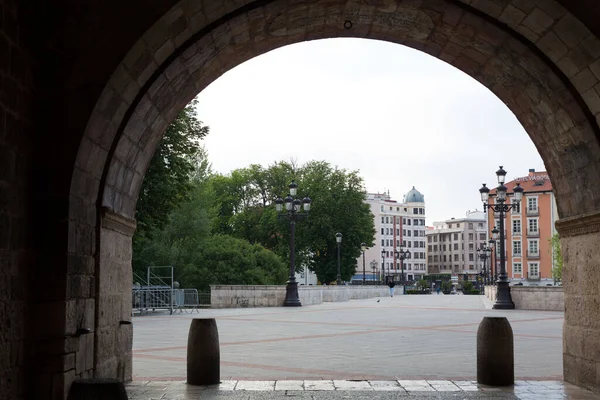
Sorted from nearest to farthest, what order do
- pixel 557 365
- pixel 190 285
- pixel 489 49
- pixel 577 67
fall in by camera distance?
pixel 577 67, pixel 489 49, pixel 557 365, pixel 190 285

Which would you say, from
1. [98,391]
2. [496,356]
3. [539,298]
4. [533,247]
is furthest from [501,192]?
[533,247]

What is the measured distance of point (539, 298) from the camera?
31.0m

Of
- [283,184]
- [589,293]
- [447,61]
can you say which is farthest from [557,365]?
[283,184]

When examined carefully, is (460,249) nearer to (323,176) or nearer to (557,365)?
(323,176)

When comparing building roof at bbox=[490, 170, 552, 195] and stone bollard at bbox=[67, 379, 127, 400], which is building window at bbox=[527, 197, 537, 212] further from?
stone bollard at bbox=[67, 379, 127, 400]

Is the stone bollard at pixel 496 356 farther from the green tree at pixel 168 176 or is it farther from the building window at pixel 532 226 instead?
the building window at pixel 532 226

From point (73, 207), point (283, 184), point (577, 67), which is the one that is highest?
point (283, 184)

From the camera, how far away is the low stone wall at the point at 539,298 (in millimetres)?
30594

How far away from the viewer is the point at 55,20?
7715 millimetres

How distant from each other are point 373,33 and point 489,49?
173cm

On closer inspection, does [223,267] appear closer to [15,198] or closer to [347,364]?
[347,364]

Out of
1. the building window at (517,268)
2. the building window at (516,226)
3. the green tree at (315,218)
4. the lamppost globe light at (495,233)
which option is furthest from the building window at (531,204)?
the lamppost globe light at (495,233)

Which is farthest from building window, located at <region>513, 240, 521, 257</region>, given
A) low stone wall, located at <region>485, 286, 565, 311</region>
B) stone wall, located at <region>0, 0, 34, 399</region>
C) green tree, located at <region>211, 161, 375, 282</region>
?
stone wall, located at <region>0, 0, 34, 399</region>

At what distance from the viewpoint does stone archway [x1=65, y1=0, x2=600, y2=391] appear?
8.38 m
